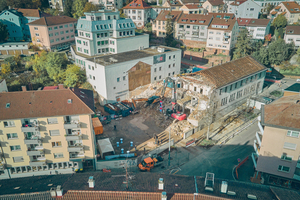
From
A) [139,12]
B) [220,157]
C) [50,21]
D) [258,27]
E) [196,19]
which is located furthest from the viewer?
[139,12]

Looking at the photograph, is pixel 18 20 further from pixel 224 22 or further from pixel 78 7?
pixel 224 22

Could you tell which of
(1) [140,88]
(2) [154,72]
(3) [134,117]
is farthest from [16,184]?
(2) [154,72]

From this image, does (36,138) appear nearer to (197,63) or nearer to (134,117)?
(134,117)

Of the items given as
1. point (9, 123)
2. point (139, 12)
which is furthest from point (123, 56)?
point (139, 12)

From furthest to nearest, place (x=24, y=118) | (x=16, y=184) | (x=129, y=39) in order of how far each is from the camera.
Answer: (x=129, y=39), (x=24, y=118), (x=16, y=184)

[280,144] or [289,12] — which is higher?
[289,12]

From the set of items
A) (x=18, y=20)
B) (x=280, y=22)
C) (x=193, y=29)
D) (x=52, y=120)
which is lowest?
(x=52, y=120)
